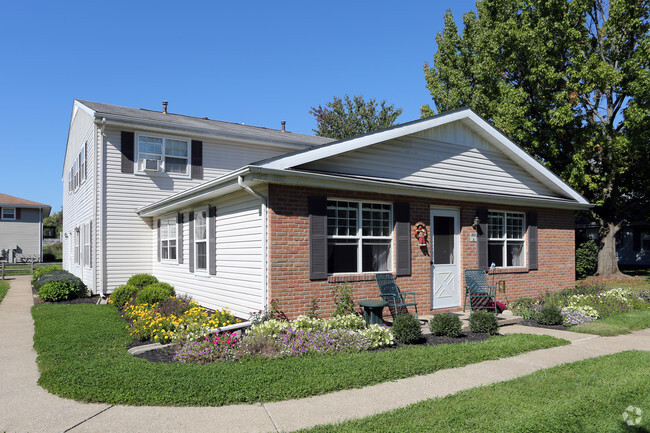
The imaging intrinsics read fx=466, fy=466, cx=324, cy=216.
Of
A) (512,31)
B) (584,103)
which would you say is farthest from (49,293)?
(584,103)

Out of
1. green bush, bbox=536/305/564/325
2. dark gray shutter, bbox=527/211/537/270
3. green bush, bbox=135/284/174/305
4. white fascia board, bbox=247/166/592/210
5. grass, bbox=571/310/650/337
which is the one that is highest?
white fascia board, bbox=247/166/592/210

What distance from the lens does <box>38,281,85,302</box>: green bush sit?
→ 1377cm

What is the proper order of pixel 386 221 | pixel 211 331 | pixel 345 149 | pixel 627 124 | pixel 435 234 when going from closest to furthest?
pixel 211 331
pixel 345 149
pixel 386 221
pixel 435 234
pixel 627 124

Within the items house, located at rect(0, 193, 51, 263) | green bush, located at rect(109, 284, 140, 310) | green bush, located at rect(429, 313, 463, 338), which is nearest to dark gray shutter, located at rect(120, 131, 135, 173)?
green bush, located at rect(109, 284, 140, 310)

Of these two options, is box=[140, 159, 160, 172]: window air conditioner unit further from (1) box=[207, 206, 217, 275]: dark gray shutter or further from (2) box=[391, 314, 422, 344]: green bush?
(2) box=[391, 314, 422, 344]: green bush

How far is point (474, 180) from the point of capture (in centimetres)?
1177

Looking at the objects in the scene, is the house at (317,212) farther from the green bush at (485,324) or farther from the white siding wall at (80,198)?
the green bush at (485,324)

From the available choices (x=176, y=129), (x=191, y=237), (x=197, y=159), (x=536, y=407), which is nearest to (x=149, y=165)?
(x=176, y=129)

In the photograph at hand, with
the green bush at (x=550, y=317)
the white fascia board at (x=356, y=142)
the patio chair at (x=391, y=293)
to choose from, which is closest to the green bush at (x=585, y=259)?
the green bush at (x=550, y=317)

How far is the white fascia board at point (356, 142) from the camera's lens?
8.29m

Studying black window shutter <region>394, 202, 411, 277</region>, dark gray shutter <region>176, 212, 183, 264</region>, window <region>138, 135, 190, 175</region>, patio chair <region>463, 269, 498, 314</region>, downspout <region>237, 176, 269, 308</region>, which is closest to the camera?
downspout <region>237, 176, 269, 308</region>

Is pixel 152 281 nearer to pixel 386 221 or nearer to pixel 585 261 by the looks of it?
pixel 386 221

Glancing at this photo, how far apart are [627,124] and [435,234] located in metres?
10.8

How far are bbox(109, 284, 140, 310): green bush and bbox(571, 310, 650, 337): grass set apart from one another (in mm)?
10667
